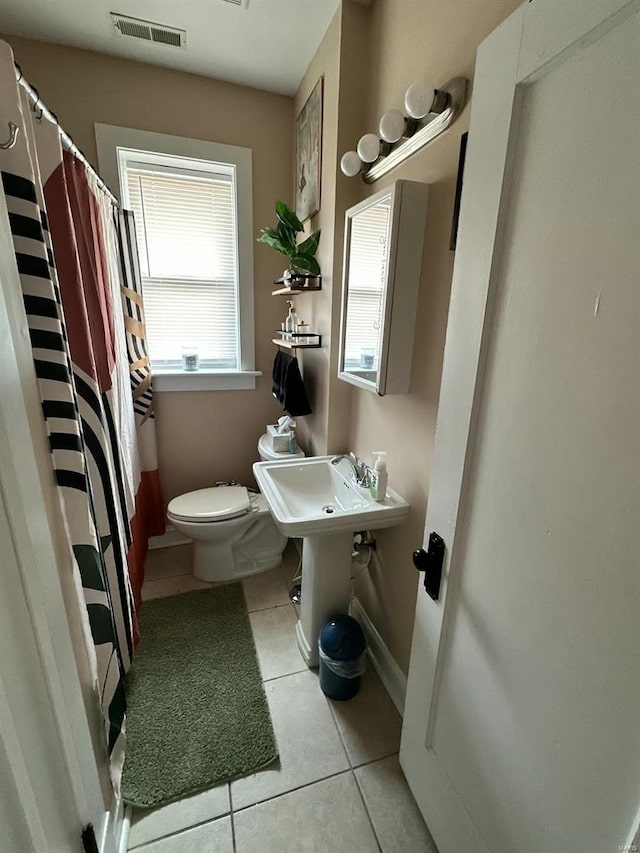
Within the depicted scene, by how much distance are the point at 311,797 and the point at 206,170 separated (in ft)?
9.13

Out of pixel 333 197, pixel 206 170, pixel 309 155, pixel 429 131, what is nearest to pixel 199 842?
pixel 429 131

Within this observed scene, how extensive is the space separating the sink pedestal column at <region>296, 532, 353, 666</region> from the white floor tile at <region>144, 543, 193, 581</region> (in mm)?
926

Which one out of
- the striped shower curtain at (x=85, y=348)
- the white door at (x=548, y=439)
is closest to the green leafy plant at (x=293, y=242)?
the striped shower curtain at (x=85, y=348)

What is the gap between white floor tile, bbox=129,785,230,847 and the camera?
42.3 inches

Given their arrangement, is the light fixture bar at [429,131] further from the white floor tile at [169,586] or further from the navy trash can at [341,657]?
the white floor tile at [169,586]

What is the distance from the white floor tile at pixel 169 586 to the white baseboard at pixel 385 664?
91cm

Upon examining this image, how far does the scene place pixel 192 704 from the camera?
1.42 meters

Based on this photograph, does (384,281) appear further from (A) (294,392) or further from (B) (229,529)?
(B) (229,529)

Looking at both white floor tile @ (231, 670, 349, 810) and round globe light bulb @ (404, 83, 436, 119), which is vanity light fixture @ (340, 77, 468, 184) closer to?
round globe light bulb @ (404, 83, 436, 119)

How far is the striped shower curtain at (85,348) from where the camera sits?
0.75 meters

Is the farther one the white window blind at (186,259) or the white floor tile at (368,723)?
the white window blind at (186,259)

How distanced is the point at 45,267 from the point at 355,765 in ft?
5.56

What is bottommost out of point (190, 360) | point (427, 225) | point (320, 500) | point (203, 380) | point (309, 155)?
point (320, 500)

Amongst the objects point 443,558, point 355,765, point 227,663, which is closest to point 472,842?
point 355,765
